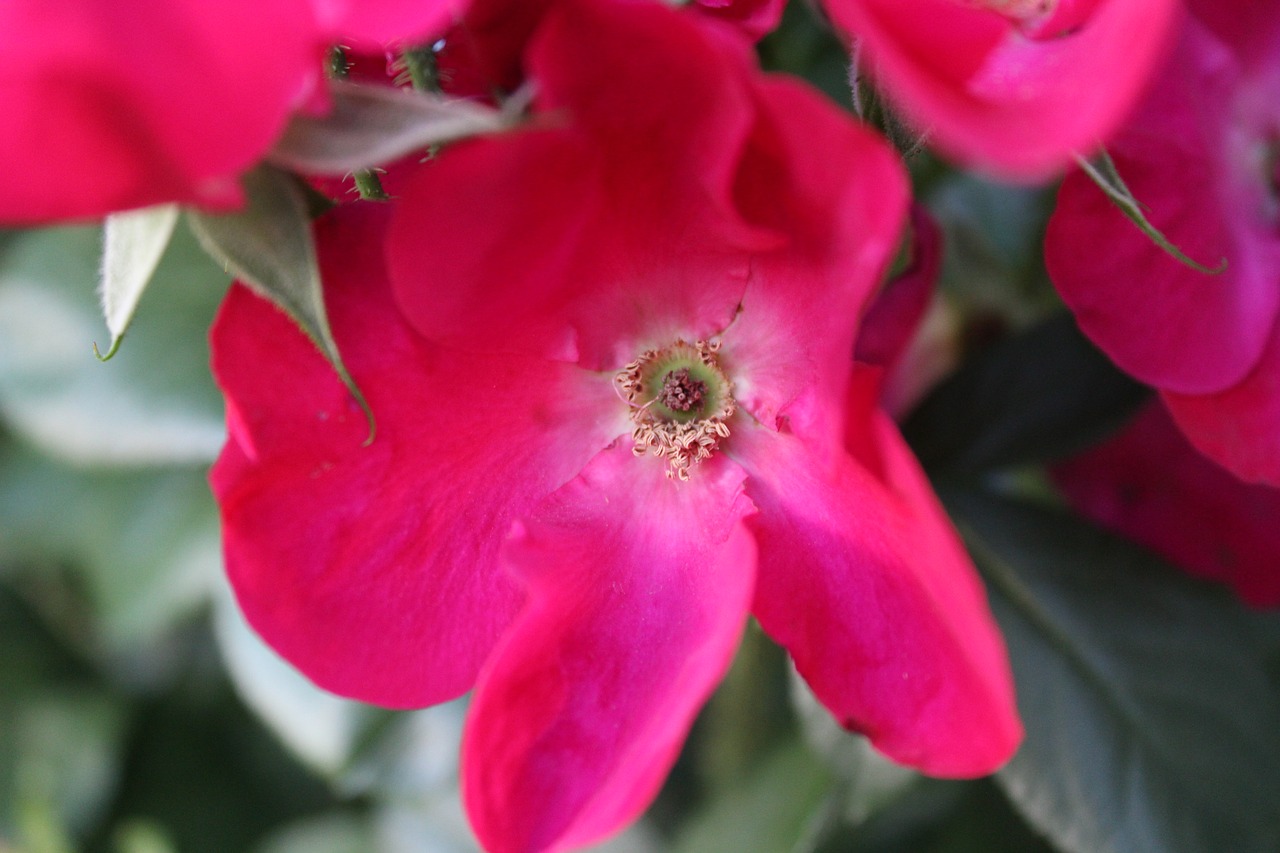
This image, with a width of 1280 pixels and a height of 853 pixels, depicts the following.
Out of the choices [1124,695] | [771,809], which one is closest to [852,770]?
[771,809]

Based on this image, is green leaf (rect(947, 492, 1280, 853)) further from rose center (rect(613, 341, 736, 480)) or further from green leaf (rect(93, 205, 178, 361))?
green leaf (rect(93, 205, 178, 361))

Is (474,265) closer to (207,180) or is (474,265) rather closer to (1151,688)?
(207,180)

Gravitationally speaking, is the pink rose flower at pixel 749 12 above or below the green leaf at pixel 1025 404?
above

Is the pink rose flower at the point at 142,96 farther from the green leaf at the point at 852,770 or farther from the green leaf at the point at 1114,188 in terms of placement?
the green leaf at the point at 852,770

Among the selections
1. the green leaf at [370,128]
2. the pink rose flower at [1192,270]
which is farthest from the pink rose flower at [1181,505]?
the green leaf at [370,128]

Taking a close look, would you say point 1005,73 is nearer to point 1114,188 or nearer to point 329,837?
point 1114,188

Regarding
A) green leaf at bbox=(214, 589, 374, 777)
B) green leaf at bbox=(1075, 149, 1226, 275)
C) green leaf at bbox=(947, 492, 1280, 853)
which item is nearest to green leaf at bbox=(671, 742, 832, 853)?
green leaf at bbox=(947, 492, 1280, 853)
